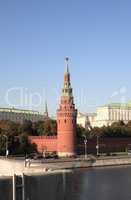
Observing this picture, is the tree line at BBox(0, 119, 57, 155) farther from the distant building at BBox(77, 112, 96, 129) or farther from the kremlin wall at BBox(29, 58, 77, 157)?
the distant building at BBox(77, 112, 96, 129)

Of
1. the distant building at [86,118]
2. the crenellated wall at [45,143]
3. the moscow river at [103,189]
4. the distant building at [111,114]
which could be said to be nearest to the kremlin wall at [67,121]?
the crenellated wall at [45,143]

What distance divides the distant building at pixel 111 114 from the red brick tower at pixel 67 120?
234 ft

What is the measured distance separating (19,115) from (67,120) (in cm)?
7572

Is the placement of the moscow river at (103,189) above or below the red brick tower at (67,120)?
below

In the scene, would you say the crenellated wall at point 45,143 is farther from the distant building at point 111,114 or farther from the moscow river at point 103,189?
the distant building at point 111,114

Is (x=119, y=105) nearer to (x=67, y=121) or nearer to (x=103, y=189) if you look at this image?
(x=67, y=121)

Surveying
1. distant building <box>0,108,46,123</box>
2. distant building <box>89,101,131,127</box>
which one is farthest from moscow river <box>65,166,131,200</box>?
distant building <box>89,101,131,127</box>

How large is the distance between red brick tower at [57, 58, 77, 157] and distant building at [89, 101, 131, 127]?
7127 cm

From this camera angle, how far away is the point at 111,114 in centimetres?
12519

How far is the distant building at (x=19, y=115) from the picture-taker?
122 metres

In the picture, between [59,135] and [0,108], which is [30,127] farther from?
[0,108]

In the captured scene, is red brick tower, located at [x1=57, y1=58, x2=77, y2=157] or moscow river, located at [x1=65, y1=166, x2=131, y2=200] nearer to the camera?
moscow river, located at [x1=65, y1=166, x2=131, y2=200]

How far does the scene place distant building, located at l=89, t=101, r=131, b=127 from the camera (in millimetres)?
124562

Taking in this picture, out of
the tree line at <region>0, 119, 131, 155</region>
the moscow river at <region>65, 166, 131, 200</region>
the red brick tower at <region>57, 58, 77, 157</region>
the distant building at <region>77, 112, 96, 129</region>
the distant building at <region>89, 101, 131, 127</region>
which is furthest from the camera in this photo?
the distant building at <region>77, 112, 96, 129</region>
